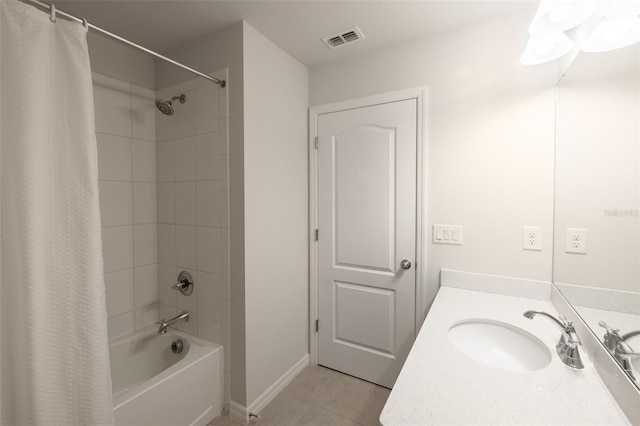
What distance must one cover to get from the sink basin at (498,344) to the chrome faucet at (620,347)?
0.22 metres

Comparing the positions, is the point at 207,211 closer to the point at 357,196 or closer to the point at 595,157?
the point at 357,196

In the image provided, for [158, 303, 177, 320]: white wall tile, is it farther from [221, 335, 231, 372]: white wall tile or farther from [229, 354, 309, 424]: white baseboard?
[229, 354, 309, 424]: white baseboard

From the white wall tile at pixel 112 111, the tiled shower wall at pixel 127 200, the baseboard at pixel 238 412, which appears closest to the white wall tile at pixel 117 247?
the tiled shower wall at pixel 127 200

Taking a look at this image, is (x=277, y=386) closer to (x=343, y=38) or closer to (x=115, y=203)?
(x=115, y=203)

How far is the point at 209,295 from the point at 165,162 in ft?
3.17

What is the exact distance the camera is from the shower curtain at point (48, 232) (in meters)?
0.88

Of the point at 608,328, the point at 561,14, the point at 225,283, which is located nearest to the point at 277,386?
the point at 225,283

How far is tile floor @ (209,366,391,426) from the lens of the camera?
65.6 inches

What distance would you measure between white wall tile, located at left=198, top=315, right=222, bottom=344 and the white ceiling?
1762 mm

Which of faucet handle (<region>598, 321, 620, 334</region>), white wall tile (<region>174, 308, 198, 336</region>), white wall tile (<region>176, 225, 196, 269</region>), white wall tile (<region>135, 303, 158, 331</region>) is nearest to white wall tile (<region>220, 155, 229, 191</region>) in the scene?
white wall tile (<region>176, 225, 196, 269</region>)

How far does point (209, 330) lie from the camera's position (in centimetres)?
179

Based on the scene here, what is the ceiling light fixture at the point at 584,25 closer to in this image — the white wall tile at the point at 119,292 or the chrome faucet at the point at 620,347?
the chrome faucet at the point at 620,347

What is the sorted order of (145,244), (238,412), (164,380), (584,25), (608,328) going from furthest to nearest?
(145,244), (238,412), (164,380), (584,25), (608,328)

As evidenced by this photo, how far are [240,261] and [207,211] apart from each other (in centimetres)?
40
